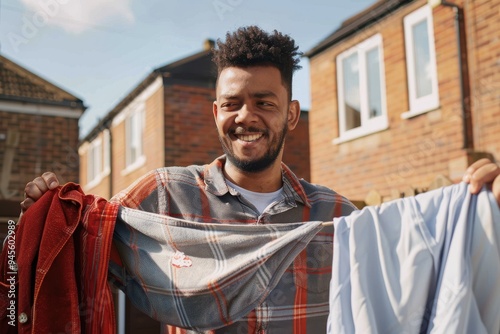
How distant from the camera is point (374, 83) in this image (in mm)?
9078

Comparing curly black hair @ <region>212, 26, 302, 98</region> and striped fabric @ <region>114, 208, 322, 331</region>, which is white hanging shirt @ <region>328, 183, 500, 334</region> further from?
curly black hair @ <region>212, 26, 302, 98</region>

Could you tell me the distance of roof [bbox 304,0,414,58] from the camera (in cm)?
845

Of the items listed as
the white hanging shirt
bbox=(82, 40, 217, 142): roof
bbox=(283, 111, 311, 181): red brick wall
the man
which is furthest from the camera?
bbox=(283, 111, 311, 181): red brick wall

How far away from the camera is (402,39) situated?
326 inches

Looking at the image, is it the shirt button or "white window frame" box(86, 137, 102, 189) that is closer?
the shirt button

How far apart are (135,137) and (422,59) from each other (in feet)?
28.2

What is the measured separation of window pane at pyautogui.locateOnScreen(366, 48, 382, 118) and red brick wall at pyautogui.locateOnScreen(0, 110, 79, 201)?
5847 millimetres

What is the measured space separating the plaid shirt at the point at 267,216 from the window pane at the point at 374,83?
700cm

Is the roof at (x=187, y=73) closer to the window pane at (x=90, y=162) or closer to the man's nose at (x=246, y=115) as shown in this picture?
the window pane at (x=90, y=162)

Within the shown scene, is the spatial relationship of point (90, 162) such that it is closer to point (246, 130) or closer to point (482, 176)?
point (246, 130)

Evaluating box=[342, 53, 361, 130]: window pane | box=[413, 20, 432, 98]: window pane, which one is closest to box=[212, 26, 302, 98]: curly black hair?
box=[413, 20, 432, 98]: window pane

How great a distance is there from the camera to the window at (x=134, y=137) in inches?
534

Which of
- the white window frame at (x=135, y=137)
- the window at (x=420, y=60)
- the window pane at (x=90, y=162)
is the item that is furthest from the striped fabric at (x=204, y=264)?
the window pane at (x=90, y=162)

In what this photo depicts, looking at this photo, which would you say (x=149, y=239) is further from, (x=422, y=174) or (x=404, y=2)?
(x=404, y=2)
